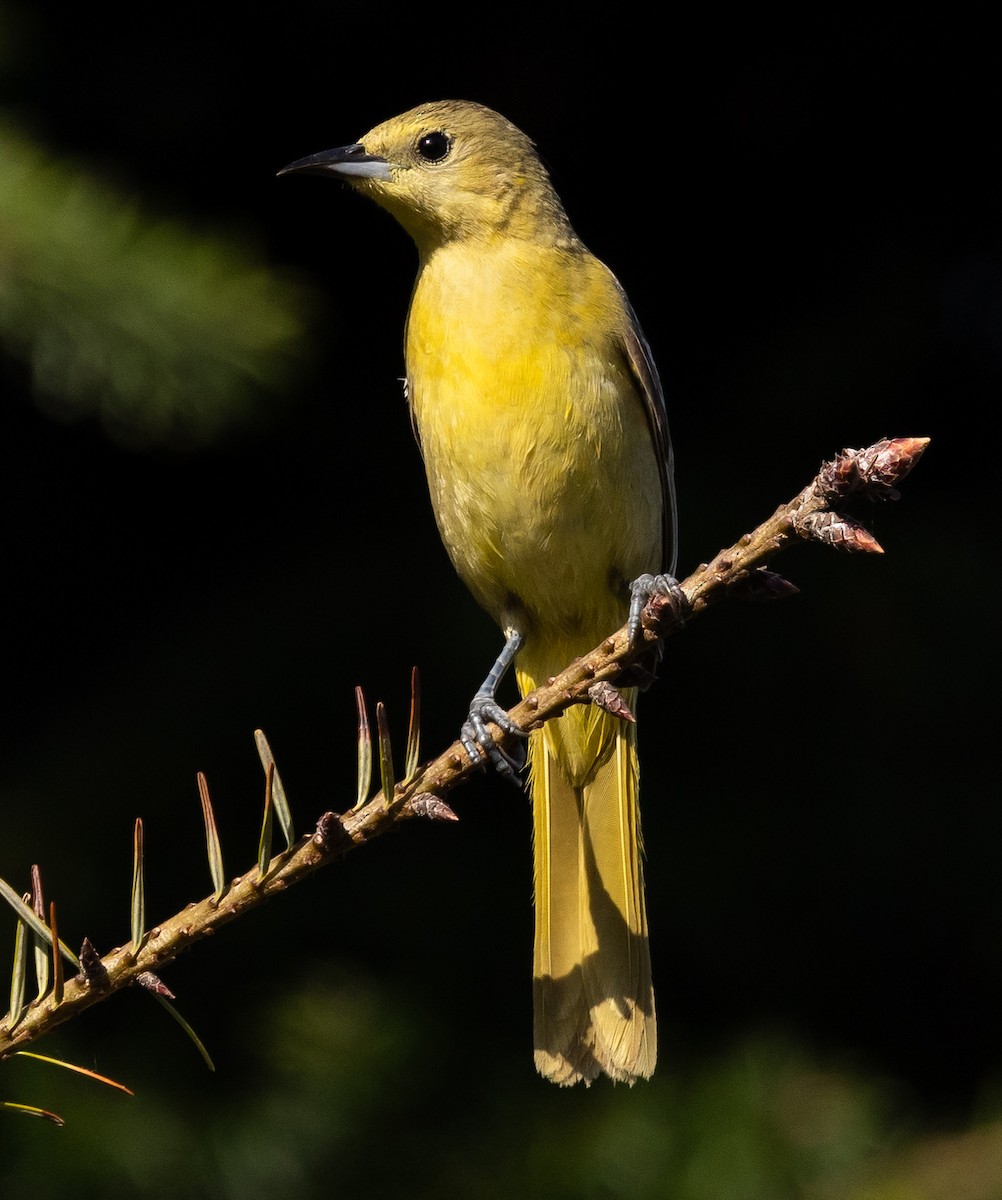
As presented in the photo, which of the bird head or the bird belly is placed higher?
the bird head

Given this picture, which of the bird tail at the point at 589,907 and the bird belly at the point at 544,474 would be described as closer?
the bird tail at the point at 589,907

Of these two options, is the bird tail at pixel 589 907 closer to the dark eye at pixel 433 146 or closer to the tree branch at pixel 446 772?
the tree branch at pixel 446 772

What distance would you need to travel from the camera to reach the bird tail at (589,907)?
101 inches

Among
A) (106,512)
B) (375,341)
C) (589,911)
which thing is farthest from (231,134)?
(589,911)

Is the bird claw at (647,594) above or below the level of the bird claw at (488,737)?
above

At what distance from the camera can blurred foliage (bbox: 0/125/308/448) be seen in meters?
2.36

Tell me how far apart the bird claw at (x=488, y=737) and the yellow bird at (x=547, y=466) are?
0.03 meters

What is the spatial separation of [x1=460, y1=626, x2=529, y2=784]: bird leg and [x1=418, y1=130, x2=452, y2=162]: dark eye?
115 centimetres

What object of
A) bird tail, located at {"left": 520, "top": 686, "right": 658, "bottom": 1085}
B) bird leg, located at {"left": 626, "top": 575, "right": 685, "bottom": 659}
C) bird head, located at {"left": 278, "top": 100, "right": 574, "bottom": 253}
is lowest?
bird tail, located at {"left": 520, "top": 686, "right": 658, "bottom": 1085}

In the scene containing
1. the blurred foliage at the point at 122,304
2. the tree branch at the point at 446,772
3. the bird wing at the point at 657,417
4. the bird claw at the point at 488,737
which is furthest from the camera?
the bird wing at the point at 657,417

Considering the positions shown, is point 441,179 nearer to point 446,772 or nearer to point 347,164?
point 347,164

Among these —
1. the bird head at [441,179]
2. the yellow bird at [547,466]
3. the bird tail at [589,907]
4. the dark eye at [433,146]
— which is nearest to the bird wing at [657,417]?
the yellow bird at [547,466]

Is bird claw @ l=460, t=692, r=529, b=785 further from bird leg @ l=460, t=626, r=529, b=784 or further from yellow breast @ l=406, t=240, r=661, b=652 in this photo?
yellow breast @ l=406, t=240, r=661, b=652

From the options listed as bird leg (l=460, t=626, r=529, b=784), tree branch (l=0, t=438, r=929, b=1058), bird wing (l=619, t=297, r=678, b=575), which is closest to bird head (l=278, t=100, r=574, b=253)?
bird wing (l=619, t=297, r=678, b=575)
